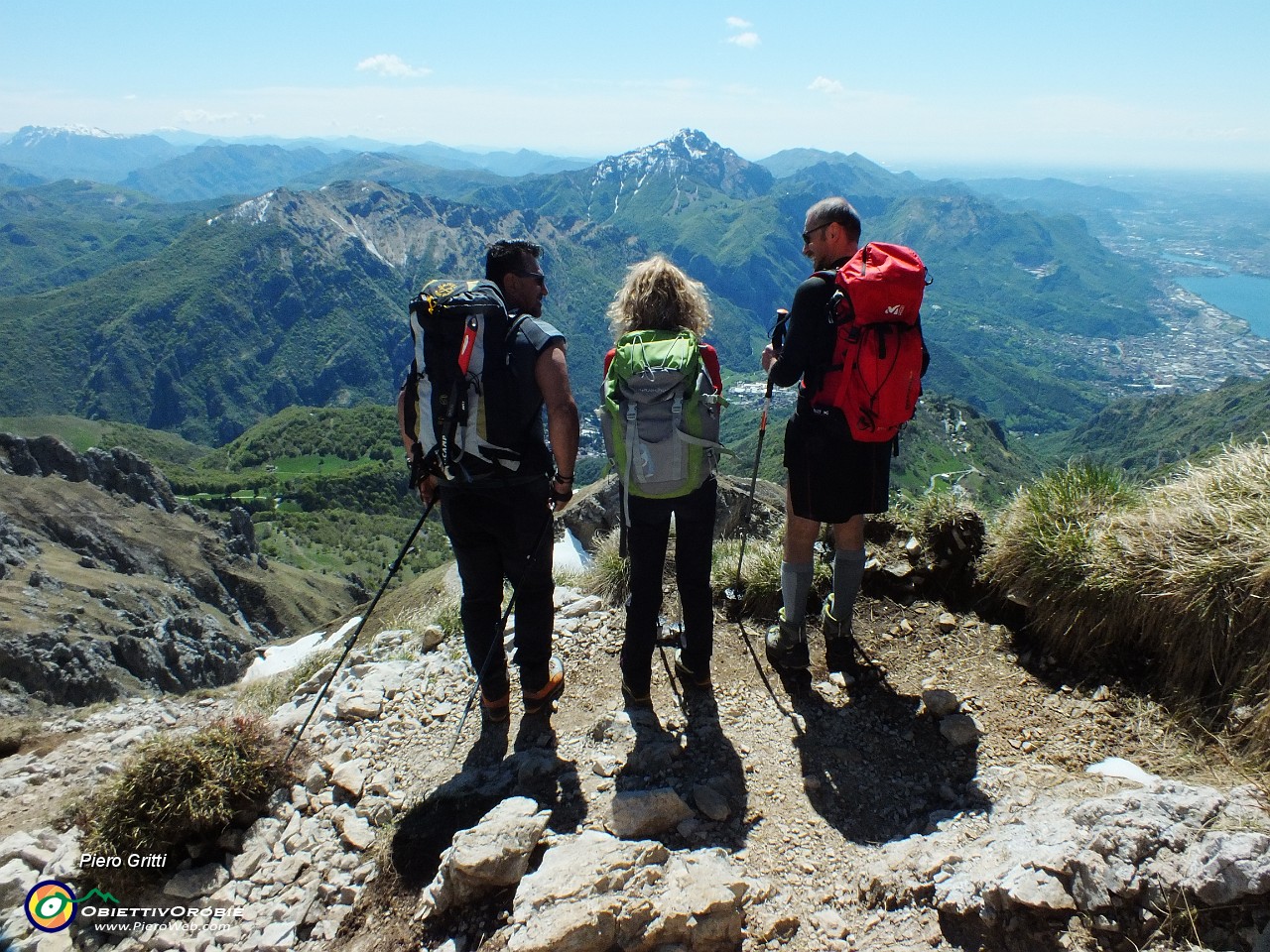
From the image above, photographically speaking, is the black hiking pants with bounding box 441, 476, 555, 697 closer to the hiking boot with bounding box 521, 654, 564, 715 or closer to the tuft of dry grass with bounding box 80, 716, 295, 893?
the hiking boot with bounding box 521, 654, 564, 715

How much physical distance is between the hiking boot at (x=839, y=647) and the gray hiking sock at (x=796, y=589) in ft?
0.89

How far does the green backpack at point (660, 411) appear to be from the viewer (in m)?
4.58

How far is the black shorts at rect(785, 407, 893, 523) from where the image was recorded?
492 centimetres

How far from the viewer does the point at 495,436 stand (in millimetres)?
4766

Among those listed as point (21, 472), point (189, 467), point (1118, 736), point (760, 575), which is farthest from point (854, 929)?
point (189, 467)

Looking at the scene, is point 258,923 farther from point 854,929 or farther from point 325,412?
point 325,412

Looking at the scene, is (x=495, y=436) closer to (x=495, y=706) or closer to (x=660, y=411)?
(x=660, y=411)

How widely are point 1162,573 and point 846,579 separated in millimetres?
2047

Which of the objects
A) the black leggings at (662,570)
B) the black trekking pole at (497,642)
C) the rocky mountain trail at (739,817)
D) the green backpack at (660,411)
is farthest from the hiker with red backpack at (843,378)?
the black trekking pole at (497,642)

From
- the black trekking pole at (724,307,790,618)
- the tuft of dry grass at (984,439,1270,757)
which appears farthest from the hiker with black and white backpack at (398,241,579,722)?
the tuft of dry grass at (984,439,1270,757)

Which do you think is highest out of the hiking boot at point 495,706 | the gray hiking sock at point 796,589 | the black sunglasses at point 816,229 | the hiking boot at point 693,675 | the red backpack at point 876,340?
the black sunglasses at point 816,229

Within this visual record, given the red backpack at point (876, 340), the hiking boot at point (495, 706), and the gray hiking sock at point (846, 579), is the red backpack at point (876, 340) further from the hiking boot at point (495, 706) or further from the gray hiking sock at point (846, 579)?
the hiking boot at point (495, 706)

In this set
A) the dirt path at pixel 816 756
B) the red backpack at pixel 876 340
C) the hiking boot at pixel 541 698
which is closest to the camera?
the dirt path at pixel 816 756

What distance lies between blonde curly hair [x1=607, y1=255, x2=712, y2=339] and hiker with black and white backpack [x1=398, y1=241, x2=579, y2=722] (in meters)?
0.51
